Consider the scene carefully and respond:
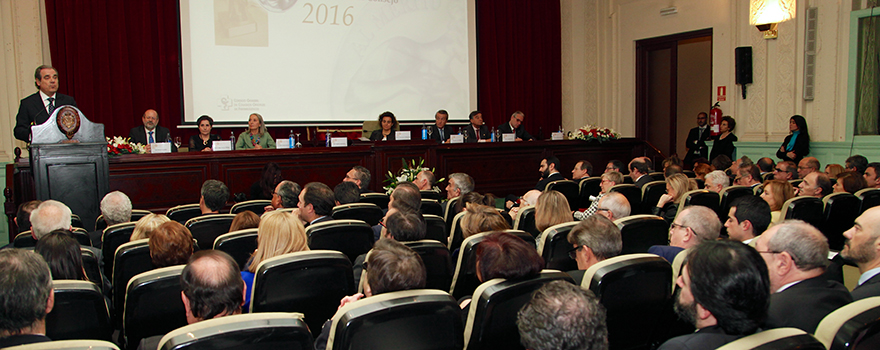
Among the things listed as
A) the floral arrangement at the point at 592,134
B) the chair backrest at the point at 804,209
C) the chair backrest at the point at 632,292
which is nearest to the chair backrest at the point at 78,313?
the chair backrest at the point at 632,292

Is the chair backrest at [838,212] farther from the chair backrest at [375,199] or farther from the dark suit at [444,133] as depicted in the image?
the dark suit at [444,133]

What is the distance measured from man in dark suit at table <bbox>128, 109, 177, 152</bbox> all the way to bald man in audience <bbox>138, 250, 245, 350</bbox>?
515 cm

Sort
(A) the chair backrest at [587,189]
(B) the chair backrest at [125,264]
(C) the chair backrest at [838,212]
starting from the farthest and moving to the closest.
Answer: (A) the chair backrest at [587,189]
(C) the chair backrest at [838,212]
(B) the chair backrest at [125,264]

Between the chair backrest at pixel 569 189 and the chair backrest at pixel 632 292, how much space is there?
9.56 feet

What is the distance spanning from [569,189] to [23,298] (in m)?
4.32

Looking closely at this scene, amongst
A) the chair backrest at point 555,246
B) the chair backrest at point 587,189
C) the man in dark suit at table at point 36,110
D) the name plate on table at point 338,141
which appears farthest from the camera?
the name plate on table at point 338,141

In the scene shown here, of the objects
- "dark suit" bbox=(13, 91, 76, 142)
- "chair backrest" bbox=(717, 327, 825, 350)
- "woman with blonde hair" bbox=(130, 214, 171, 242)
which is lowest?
"chair backrest" bbox=(717, 327, 825, 350)

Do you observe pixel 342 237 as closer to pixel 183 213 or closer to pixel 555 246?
pixel 555 246

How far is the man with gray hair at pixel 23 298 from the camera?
4.75ft

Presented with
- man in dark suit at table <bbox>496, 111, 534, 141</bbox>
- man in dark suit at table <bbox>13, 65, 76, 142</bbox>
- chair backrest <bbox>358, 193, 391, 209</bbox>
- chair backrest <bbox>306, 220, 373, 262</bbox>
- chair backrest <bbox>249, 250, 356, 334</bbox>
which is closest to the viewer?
chair backrest <bbox>249, 250, 356, 334</bbox>

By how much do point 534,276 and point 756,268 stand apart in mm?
646

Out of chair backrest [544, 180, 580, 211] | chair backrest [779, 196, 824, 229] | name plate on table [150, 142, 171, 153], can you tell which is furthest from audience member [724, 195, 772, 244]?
name plate on table [150, 142, 171, 153]

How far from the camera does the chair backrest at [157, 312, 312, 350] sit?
1.25m

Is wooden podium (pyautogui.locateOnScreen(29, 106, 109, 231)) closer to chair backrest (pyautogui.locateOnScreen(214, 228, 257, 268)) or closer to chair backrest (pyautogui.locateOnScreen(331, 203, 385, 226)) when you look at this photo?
chair backrest (pyautogui.locateOnScreen(331, 203, 385, 226))
